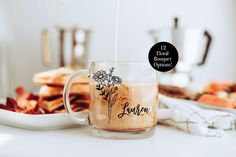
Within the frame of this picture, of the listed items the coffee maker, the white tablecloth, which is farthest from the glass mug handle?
the coffee maker

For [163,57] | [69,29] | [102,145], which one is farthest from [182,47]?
[102,145]

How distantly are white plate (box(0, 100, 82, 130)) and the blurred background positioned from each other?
69cm

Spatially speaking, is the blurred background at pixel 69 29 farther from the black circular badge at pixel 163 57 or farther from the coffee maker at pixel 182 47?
the black circular badge at pixel 163 57

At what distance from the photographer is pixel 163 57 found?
53 centimetres

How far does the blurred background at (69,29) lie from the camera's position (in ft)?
4.14

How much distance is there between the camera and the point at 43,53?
129 cm

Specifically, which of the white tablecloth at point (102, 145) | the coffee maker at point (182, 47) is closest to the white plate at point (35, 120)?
the white tablecloth at point (102, 145)

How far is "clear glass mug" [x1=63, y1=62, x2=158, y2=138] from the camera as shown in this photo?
0.49 metres

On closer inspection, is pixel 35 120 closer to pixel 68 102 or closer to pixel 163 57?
pixel 68 102

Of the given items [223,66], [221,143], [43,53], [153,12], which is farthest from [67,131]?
[223,66]

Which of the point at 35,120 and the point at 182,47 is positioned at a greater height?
the point at 182,47

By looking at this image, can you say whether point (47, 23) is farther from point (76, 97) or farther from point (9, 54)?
point (76, 97)

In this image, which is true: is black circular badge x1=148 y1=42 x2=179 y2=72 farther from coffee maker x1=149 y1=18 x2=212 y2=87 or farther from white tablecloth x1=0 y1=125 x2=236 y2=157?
Result: coffee maker x1=149 y1=18 x2=212 y2=87

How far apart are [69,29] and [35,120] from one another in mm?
790
